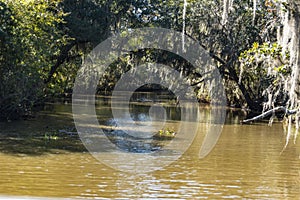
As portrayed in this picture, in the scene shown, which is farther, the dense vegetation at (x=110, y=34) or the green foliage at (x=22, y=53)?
the dense vegetation at (x=110, y=34)

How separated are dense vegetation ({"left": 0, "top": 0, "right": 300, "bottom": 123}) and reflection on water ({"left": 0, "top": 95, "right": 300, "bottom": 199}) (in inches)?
65.3

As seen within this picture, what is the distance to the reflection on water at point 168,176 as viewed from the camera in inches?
261

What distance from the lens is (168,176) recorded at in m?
7.86

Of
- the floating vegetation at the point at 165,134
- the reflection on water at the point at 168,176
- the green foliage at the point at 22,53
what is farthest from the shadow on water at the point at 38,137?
the floating vegetation at the point at 165,134

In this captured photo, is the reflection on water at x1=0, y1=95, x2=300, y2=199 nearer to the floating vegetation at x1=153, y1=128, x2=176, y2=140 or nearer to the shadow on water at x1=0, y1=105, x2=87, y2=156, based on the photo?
the shadow on water at x1=0, y1=105, x2=87, y2=156

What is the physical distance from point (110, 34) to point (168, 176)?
52.2 ft

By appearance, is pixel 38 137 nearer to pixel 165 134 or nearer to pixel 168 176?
pixel 165 134

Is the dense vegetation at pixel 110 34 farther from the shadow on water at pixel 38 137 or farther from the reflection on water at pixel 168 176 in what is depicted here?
the reflection on water at pixel 168 176

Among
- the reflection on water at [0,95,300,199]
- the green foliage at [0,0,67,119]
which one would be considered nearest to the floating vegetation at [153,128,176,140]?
the reflection on water at [0,95,300,199]

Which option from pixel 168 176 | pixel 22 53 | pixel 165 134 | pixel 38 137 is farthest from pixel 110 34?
pixel 168 176

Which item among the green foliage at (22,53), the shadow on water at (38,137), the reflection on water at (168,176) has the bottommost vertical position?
the reflection on water at (168,176)

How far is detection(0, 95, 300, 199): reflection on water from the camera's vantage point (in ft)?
21.7

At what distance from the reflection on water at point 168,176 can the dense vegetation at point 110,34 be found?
65.3 inches

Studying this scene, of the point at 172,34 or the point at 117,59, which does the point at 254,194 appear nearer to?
the point at 172,34
